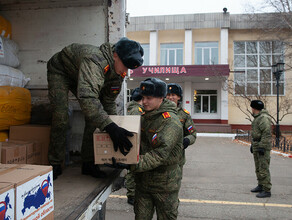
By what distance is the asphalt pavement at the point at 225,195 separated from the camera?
3.66m

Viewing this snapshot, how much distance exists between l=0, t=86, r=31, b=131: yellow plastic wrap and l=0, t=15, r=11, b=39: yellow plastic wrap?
32.9 inches

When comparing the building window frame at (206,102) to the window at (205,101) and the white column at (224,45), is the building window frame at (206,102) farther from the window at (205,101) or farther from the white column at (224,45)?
the white column at (224,45)

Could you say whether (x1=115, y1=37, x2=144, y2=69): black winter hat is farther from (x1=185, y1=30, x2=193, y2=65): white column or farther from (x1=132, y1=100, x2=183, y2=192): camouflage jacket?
(x1=185, y1=30, x2=193, y2=65): white column

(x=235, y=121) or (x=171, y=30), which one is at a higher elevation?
(x=171, y=30)

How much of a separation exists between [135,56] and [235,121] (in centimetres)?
1720

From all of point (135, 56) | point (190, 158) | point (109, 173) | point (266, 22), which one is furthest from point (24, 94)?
point (266, 22)

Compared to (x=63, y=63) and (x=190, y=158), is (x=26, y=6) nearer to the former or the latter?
(x=63, y=63)

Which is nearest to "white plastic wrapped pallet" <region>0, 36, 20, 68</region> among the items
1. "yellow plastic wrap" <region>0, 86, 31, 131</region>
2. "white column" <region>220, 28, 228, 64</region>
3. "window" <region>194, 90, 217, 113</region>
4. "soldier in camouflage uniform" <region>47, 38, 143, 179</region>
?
"yellow plastic wrap" <region>0, 86, 31, 131</region>

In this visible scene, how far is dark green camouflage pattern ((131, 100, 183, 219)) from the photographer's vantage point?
194 centimetres

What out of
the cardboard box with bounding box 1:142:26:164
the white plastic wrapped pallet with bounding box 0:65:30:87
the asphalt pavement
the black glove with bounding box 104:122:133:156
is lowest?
the asphalt pavement

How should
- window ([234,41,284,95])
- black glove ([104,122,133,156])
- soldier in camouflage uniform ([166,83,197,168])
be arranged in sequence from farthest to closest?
window ([234,41,284,95]) < soldier in camouflage uniform ([166,83,197,168]) < black glove ([104,122,133,156])

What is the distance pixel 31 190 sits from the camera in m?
1.12

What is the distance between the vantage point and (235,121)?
1775 centimetres

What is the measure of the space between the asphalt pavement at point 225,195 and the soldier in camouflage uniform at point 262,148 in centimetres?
21
